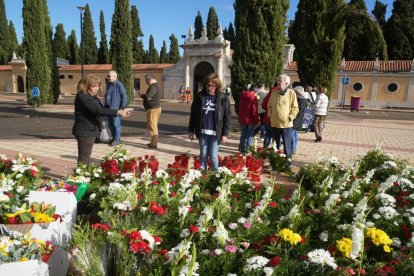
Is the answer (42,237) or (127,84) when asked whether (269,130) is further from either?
(127,84)

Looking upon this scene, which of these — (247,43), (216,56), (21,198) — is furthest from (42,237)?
(216,56)

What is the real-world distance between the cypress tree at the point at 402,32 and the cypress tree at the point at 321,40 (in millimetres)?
33084

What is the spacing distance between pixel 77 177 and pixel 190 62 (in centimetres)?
3610

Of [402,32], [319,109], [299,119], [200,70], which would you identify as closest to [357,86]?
[402,32]

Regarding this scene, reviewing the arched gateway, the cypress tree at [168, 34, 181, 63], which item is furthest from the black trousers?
the cypress tree at [168, 34, 181, 63]

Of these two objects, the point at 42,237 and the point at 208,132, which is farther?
the point at 208,132

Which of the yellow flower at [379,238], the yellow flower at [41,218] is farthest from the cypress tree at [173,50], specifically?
the yellow flower at [379,238]

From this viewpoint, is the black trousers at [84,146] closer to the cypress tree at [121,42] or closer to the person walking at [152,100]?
the person walking at [152,100]

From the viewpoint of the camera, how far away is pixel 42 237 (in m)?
2.74

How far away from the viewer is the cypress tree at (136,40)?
52719mm

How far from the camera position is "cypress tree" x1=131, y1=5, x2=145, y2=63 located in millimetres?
52719

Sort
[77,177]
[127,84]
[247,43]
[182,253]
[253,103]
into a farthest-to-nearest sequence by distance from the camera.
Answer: [127,84] → [247,43] → [253,103] → [77,177] → [182,253]

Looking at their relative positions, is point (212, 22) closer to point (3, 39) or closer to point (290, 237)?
point (3, 39)

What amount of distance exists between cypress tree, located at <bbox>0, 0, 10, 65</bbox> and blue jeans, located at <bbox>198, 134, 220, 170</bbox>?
59.2m
